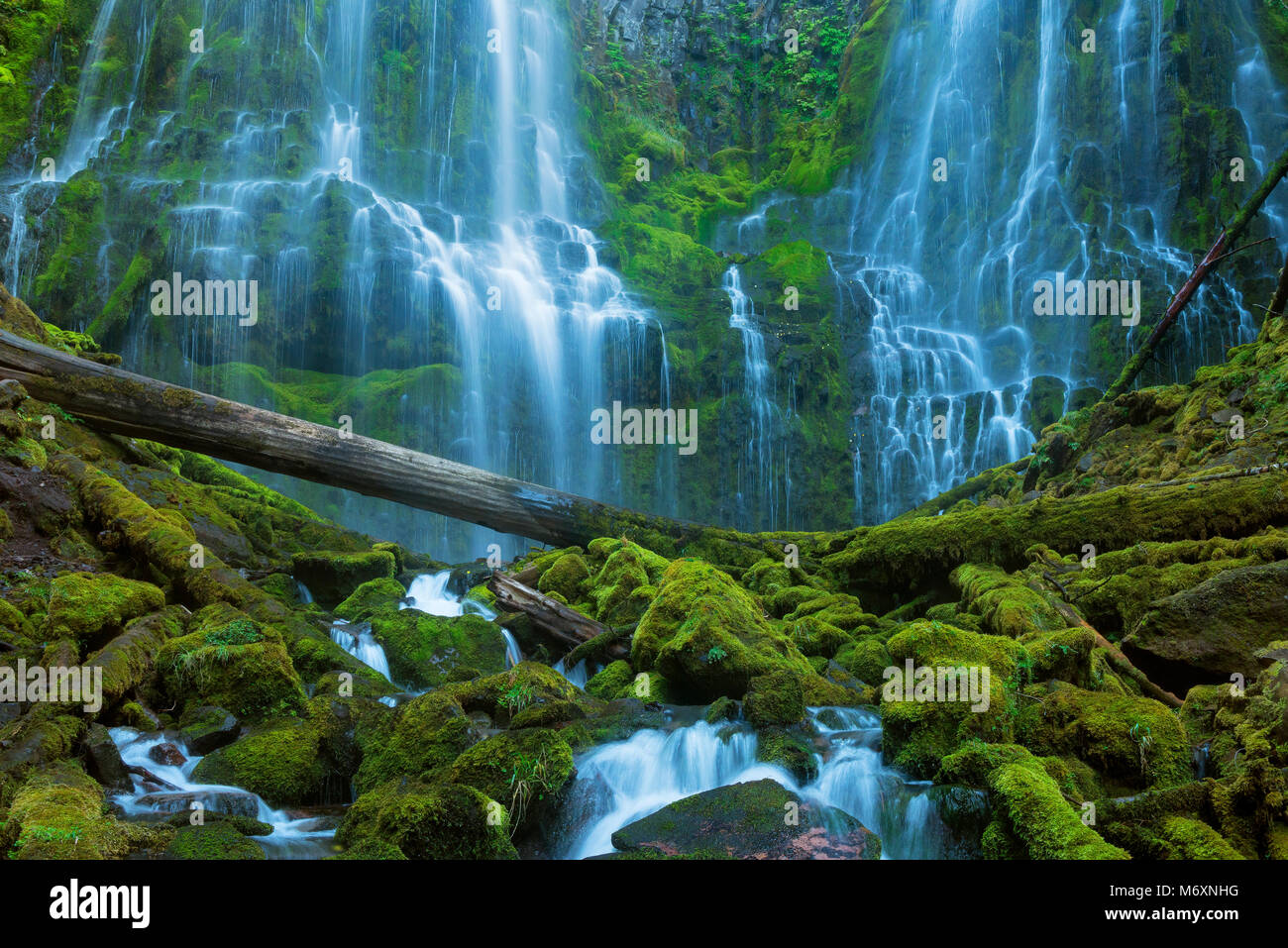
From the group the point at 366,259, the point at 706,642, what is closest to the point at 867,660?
the point at 706,642

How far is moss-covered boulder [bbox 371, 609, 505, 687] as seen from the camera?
7672 mm

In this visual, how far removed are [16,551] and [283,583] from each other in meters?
2.58

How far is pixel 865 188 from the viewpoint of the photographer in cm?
2919

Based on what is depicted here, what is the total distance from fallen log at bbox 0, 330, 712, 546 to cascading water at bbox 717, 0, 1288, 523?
48.2 ft

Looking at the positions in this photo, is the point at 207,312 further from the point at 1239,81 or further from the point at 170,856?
the point at 1239,81

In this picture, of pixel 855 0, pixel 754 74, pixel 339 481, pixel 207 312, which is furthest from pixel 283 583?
pixel 855 0

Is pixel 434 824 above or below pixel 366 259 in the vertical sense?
below

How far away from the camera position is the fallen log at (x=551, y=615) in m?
7.92

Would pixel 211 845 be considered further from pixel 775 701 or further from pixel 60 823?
pixel 775 701

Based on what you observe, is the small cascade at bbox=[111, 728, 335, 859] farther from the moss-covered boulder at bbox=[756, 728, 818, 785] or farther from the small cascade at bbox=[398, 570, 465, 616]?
the small cascade at bbox=[398, 570, 465, 616]

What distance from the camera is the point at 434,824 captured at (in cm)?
405

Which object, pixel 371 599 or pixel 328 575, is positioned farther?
pixel 328 575

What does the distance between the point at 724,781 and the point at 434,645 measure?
12.0 feet

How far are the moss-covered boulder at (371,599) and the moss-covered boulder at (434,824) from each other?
180 inches
